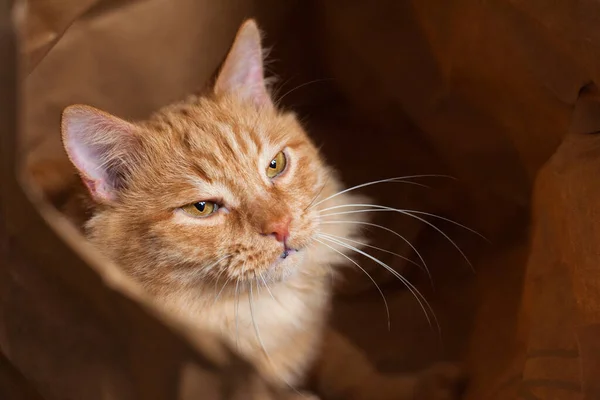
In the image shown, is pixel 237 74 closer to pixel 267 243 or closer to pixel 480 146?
pixel 267 243

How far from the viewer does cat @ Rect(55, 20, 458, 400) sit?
1.02 m

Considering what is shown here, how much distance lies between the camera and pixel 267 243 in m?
1.00

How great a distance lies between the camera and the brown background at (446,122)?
0.89m

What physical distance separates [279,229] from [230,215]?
0.11 m

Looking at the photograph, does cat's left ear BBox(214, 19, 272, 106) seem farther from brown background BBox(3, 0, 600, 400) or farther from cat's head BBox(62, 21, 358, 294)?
brown background BBox(3, 0, 600, 400)

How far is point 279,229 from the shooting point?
1001mm

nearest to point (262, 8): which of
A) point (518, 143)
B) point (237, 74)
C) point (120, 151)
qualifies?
point (237, 74)

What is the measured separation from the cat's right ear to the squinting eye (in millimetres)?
177

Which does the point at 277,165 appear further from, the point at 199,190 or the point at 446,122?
the point at 446,122

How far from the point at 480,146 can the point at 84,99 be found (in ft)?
3.27

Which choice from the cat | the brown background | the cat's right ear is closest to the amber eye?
the cat

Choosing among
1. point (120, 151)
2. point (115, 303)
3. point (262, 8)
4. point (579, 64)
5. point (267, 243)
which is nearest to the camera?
point (115, 303)

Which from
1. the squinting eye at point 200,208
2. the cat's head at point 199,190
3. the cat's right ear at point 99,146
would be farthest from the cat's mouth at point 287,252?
the cat's right ear at point 99,146

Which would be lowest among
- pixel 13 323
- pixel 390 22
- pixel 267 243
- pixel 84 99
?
pixel 13 323
